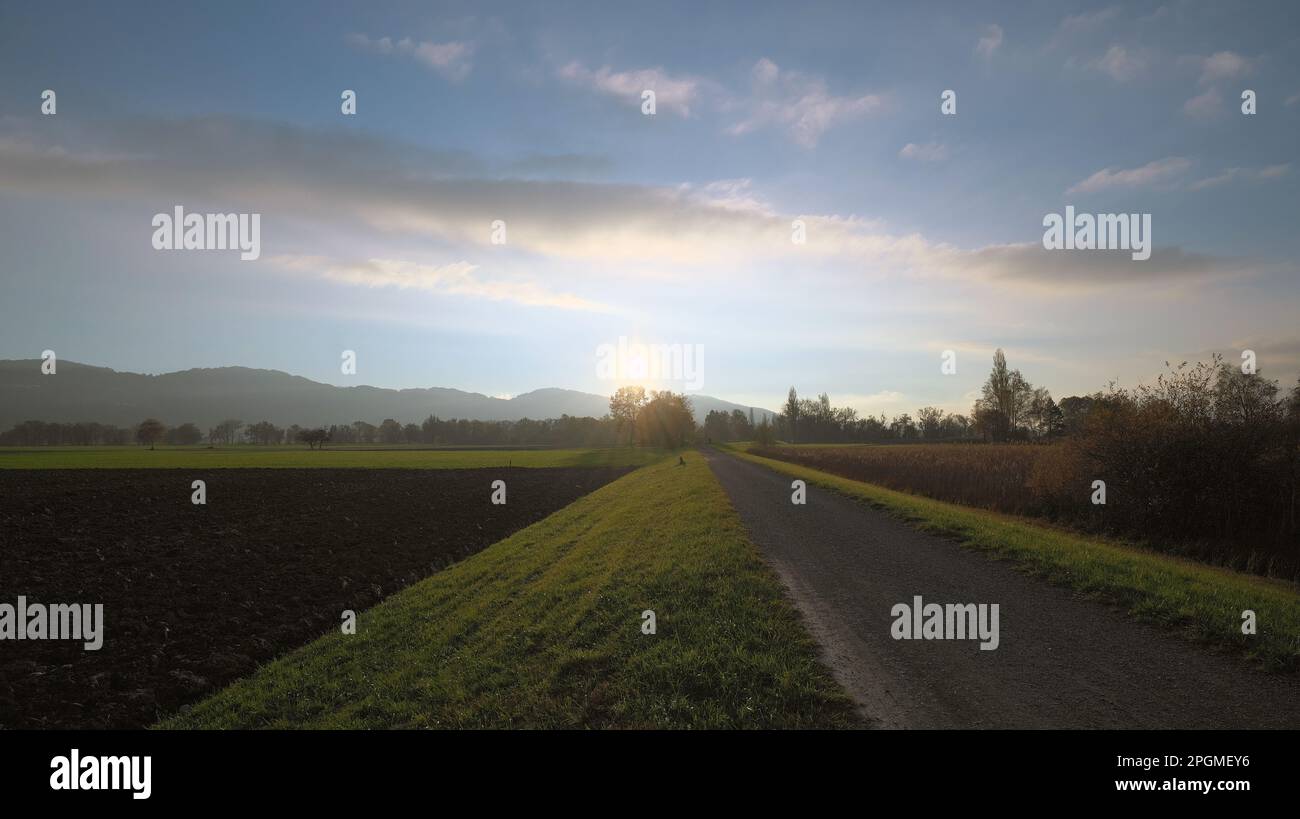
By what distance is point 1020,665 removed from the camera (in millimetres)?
6918

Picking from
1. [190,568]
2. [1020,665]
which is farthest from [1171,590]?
[190,568]

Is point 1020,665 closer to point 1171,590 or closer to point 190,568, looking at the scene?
point 1171,590

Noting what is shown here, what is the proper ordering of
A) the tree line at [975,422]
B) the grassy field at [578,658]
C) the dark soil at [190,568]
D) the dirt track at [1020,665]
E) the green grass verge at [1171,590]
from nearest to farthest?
the dirt track at [1020,665]
the grassy field at [578,658]
the green grass verge at [1171,590]
the dark soil at [190,568]
the tree line at [975,422]

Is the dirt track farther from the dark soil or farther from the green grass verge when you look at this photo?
the dark soil

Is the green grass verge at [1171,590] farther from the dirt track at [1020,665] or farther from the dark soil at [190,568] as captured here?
the dark soil at [190,568]

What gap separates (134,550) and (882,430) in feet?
564

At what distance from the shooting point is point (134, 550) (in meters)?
21.2

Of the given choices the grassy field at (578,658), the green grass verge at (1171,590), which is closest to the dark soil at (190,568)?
the grassy field at (578,658)

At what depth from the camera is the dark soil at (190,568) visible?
11023 millimetres

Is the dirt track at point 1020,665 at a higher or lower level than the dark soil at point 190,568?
higher

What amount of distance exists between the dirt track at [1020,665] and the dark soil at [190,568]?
464 inches

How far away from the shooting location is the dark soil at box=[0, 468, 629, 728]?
1102 cm

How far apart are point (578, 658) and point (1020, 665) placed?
18.6ft
